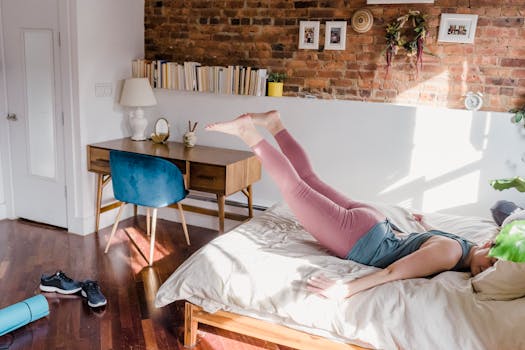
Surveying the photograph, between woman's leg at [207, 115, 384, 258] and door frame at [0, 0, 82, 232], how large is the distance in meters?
1.74

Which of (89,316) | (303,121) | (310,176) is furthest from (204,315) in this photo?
(303,121)

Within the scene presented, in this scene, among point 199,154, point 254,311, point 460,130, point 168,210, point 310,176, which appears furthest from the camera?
point 168,210

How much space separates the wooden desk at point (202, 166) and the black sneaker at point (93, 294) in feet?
3.36

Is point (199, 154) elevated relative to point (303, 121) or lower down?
lower down

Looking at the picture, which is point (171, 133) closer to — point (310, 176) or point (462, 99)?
point (310, 176)

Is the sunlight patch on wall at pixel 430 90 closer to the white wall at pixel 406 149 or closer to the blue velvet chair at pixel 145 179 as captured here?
the white wall at pixel 406 149

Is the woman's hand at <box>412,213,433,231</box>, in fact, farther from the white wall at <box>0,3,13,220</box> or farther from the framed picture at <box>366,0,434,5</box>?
the white wall at <box>0,3,13,220</box>

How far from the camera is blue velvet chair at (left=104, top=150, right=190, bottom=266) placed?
3.25 meters

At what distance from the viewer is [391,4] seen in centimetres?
346

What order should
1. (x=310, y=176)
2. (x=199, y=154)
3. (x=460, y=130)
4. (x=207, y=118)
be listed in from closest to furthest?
1. (x=310, y=176)
2. (x=460, y=130)
3. (x=199, y=154)
4. (x=207, y=118)

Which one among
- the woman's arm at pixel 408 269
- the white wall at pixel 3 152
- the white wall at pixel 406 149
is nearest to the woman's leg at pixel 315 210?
the woman's arm at pixel 408 269

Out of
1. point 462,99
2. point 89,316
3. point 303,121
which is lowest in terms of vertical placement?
point 89,316

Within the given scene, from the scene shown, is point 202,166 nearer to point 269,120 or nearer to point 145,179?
point 145,179

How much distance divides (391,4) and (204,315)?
8.42 ft
